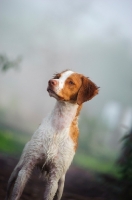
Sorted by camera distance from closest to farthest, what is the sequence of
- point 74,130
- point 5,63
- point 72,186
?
point 74,130, point 5,63, point 72,186

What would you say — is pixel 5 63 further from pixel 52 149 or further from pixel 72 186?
pixel 52 149

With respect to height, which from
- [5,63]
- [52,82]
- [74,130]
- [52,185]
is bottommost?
[52,185]

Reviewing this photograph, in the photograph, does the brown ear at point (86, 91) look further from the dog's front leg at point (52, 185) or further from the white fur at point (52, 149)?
the dog's front leg at point (52, 185)

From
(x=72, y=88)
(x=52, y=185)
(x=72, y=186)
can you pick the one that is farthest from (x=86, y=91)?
(x=72, y=186)

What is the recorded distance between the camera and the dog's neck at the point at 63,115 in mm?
2720

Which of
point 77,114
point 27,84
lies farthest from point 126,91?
point 77,114

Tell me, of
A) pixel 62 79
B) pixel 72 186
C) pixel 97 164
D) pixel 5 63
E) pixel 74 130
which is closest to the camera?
pixel 62 79

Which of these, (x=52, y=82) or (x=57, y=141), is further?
(x=57, y=141)

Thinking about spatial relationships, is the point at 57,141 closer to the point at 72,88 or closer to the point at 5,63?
the point at 72,88

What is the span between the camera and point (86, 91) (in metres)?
2.71

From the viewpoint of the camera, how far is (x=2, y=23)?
5543 mm

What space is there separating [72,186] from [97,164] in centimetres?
138

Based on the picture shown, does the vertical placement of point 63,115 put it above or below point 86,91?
below

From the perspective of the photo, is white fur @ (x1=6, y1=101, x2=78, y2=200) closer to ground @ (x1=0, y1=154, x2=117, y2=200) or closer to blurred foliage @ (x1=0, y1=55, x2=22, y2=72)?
ground @ (x1=0, y1=154, x2=117, y2=200)
